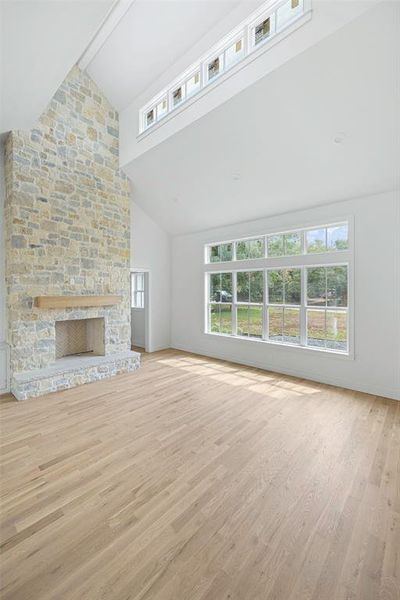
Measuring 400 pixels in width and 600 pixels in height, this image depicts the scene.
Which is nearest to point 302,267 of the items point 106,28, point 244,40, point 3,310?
point 244,40

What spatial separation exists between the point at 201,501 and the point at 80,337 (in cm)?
415

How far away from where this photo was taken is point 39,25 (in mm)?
2238

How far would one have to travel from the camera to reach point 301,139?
3.39m

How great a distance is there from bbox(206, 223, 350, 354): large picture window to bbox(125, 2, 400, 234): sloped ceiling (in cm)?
63

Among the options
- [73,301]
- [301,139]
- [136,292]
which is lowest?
[73,301]

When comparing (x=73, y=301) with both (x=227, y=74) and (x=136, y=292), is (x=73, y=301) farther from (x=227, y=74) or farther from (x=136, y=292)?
(x=227, y=74)

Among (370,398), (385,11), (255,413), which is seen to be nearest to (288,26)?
(385,11)

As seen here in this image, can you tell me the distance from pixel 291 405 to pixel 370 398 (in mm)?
1189

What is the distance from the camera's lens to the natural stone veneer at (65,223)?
394 centimetres

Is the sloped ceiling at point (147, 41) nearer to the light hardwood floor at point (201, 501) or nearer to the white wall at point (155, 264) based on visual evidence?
the white wall at point (155, 264)

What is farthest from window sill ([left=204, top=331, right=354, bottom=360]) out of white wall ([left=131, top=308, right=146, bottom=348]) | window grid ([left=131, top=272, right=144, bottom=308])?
window grid ([left=131, top=272, right=144, bottom=308])

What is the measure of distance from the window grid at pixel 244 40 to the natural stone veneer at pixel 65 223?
1.45 m

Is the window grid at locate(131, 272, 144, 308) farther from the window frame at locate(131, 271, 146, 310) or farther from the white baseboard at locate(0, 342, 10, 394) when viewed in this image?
the white baseboard at locate(0, 342, 10, 394)

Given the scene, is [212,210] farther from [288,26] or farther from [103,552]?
[103,552]
